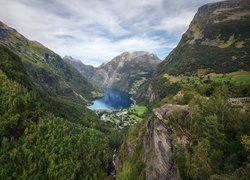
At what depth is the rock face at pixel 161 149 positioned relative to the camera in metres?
79.1

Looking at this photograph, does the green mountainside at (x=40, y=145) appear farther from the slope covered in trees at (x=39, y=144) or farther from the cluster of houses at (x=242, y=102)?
the cluster of houses at (x=242, y=102)

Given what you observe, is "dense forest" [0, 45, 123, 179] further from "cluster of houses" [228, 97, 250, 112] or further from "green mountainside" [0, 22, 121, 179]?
"cluster of houses" [228, 97, 250, 112]

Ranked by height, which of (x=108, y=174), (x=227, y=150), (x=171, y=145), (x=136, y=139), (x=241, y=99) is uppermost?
(x=241, y=99)

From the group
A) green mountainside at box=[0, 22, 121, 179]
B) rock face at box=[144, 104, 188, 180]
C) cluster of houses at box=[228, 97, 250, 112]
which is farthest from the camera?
green mountainside at box=[0, 22, 121, 179]

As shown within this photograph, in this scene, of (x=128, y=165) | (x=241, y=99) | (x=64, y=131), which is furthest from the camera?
(x=64, y=131)

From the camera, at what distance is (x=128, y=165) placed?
118 metres

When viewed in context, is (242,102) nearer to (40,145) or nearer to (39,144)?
(40,145)

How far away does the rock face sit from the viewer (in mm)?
79062

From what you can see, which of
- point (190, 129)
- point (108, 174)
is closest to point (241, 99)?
point (190, 129)

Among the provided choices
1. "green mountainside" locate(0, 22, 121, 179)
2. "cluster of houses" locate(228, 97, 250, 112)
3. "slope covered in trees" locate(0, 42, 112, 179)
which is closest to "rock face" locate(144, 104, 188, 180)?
"cluster of houses" locate(228, 97, 250, 112)

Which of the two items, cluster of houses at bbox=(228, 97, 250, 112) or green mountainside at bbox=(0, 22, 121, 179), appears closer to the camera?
cluster of houses at bbox=(228, 97, 250, 112)

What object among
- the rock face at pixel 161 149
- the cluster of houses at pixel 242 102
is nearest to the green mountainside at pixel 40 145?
the rock face at pixel 161 149

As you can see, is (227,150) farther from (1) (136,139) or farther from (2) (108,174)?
(2) (108,174)

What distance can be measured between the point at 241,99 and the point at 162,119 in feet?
89.7
